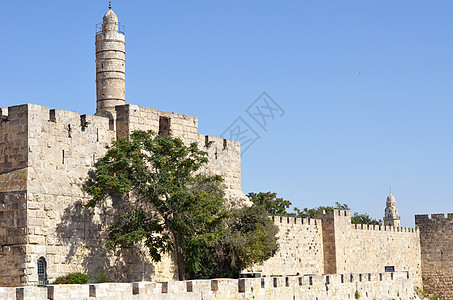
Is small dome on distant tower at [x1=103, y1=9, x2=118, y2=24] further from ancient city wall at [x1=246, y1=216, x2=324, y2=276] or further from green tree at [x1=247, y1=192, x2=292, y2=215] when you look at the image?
green tree at [x1=247, y1=192, x2=292, y2=215]

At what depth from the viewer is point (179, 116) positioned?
24.6 meters

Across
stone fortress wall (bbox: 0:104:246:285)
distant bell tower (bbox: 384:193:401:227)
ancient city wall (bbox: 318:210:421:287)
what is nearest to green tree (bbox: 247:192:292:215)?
ancient city wall (bbox: 318:210:421:287)

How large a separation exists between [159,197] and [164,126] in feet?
10.9

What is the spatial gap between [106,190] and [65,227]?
5.33 feet

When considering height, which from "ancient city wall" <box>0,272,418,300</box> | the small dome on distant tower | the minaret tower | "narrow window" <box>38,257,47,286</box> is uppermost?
the small dome on distant tower

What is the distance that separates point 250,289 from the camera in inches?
718

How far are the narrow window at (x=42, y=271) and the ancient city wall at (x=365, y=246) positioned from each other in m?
15.7

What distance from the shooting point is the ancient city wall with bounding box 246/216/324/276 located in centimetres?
2844

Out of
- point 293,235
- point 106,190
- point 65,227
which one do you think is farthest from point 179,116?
point 293,235

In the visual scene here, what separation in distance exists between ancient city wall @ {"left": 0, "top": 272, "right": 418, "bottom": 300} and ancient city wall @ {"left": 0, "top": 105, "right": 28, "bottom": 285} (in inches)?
200

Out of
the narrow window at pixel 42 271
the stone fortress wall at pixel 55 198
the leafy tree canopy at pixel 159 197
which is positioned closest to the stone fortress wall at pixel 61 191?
the stone fortress wall at pixel 55 198

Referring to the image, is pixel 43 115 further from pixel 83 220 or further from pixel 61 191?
pixel 83 220

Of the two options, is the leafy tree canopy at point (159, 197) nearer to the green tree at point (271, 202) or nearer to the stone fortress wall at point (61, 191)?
the stone fortress wall at point (61, 191)

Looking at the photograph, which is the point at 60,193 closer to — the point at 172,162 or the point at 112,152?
the point at 112,152
